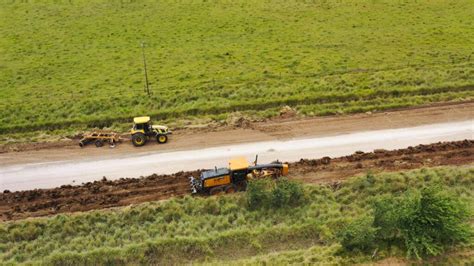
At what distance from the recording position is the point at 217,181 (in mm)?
28406

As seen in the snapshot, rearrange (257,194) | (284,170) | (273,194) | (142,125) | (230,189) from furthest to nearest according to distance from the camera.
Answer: (142,125), (284,170), (230,189), (273,194), (257,194)

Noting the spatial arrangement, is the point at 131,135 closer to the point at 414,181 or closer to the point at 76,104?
the point at 76,104

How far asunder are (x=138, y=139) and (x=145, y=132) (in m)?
0.70

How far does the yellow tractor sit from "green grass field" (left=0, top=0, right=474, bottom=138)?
347 centimetres

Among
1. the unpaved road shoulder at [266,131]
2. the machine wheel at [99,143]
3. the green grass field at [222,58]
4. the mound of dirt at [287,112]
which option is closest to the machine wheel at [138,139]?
the unpaved road shoulder at [266,131]

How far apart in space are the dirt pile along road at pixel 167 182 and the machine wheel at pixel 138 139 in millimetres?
4022

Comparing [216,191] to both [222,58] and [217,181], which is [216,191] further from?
[222,58]

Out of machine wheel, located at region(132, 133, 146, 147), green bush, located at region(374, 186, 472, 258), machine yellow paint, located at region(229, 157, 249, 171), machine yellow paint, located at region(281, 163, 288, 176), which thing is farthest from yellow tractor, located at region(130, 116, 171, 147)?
green bush, located at region(374, 186, 472, 258)

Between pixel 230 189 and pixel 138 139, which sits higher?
pixel 138 139

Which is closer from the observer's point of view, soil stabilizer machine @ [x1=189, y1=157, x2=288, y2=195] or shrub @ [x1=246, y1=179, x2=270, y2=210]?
shrub @ [x1=246, y1=179, x2=270, y2=210]

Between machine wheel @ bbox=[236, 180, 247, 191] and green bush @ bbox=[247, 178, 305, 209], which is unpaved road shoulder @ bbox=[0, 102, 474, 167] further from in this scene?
green bush @ bbox=[247, 178, 305, 209]

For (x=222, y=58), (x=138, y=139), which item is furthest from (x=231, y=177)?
(x=222, y=58)

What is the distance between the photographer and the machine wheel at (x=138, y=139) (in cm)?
3394

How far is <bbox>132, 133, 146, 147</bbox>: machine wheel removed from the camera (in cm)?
3394
